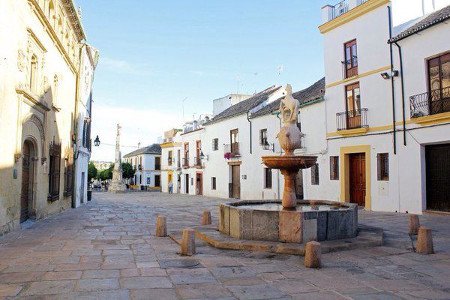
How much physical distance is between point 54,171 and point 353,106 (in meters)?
12.7

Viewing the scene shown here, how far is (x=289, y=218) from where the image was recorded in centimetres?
734

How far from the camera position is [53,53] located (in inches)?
540

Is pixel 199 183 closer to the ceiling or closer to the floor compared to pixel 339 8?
closer to the floor

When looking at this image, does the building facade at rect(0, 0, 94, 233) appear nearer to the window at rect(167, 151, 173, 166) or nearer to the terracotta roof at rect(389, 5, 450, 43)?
the terracotta roof at rect(389, 5, 450, 43)

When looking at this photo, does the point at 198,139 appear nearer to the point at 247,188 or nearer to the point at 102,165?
the point at 247,188

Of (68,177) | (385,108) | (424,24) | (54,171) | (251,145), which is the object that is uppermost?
(424,24)

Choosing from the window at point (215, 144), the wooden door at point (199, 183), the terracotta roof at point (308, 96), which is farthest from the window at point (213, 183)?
the terracotta roof at point (308, 96)

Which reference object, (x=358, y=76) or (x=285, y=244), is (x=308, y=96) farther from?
(x=285, y=244)

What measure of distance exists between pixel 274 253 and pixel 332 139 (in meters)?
12.1

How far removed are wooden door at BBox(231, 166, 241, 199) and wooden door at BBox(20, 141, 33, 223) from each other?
17135 mm

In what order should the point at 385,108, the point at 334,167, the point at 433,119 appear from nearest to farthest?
1. the point at 433,119
2. the point at 385,108
3. the point at 334,167

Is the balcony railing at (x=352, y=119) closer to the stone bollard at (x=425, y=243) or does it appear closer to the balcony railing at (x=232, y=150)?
the stone bollard at (x=425, y=243)

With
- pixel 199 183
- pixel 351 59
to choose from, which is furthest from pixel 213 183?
pixel 351 59

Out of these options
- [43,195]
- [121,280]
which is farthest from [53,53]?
[121,280]
